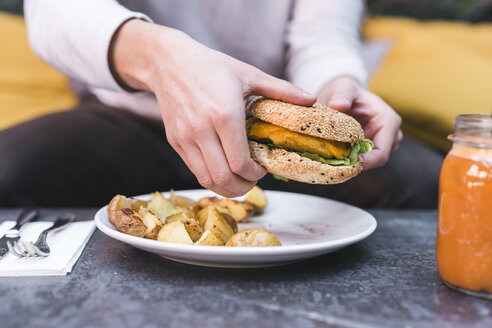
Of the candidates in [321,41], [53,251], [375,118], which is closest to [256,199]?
[375,118]

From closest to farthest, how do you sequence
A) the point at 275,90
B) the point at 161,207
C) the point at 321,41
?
the point at 275,90, the point at 161,207, the point at 321,41

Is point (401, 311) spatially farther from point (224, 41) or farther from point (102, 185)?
point (224, 41)

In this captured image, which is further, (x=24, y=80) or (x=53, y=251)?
(x=24, y=80)

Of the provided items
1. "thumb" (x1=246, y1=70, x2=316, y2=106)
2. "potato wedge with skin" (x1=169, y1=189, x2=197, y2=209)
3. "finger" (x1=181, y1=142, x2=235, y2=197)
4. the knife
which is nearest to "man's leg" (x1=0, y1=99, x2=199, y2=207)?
the knife

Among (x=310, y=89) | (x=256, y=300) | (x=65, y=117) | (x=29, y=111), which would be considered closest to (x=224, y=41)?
(x=310, y=89)

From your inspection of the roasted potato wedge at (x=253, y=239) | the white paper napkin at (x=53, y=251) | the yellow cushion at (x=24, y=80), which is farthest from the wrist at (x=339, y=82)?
the yellow cushion at (x=24, y=80)

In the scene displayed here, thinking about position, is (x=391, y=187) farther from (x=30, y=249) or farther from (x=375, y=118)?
(x=30, y=249)

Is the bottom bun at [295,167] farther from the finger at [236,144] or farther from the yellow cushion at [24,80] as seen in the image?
the yellow cushion at [24,80]
